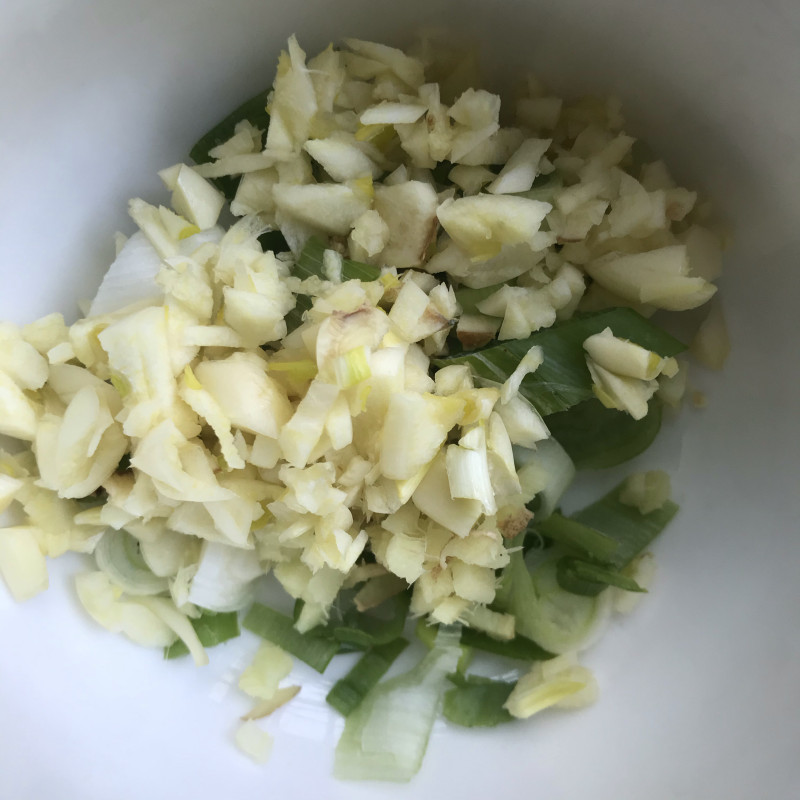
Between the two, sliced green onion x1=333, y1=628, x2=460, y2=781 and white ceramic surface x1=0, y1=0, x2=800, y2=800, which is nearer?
white ceramic surface x1=0, y1=0, x2=800, y2=800

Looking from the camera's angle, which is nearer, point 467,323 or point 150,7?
point 150,7

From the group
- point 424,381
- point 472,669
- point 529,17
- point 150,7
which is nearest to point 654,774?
point 472,669

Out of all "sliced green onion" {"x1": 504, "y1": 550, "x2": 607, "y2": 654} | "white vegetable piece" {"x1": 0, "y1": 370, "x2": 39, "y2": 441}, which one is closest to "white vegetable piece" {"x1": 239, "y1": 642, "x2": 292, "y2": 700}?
"sliced green onion" {"x1": 504, "y1": 550, "x2": 607, "y2": 654}

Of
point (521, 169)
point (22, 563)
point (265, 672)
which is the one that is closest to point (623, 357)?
point (521, 169)

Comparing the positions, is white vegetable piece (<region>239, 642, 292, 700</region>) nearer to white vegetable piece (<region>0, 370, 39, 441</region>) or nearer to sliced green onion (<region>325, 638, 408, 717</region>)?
sliced green onion (<region>325, 638, 408, 717</region>)

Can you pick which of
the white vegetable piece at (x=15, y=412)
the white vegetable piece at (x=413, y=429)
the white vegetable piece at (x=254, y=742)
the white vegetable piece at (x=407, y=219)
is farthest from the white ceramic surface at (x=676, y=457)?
the white vegetable piece at (x=413, y=429)

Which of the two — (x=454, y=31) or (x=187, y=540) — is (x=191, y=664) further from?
(x=454, y=31)
